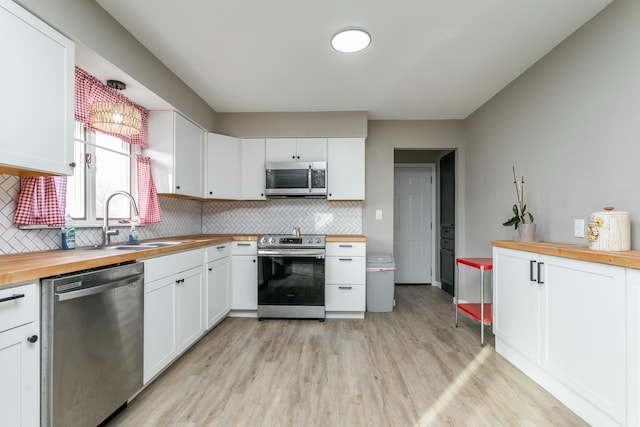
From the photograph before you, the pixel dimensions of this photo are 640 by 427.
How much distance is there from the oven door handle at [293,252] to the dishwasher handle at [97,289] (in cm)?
152

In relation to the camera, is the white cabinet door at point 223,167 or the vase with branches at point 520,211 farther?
the white cabinet door at point 223,167

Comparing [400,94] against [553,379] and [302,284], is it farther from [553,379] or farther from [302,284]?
[553,379]

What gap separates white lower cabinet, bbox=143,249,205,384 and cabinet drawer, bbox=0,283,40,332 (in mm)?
693

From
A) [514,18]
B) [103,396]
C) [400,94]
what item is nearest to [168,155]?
[103,396]

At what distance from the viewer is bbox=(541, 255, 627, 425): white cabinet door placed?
56.2 inches

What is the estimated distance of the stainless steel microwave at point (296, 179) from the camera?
3.51 m

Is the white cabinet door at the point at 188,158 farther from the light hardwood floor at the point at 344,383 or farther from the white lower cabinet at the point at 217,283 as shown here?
the light hardwood floor at the point at 344,383

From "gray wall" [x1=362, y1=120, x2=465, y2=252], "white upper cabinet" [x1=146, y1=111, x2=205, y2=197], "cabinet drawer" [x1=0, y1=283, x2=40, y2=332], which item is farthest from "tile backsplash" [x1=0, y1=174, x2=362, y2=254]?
"cabinet drawer" [x1=0, y1=283, x2=40, y2=332]

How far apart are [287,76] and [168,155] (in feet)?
4.42

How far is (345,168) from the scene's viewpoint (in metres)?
3.63

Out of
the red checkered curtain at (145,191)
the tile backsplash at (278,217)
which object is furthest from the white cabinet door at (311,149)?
the red checkered curtain at (145,191)

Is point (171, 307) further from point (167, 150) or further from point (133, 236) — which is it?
point (167, 150)

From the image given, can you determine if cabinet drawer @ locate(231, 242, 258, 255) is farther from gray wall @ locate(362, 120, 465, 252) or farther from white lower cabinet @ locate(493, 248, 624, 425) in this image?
white lower cabinet @ locate(493, 248, 624, 425)

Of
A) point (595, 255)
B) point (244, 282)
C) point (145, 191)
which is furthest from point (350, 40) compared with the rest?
point (244, 282)
